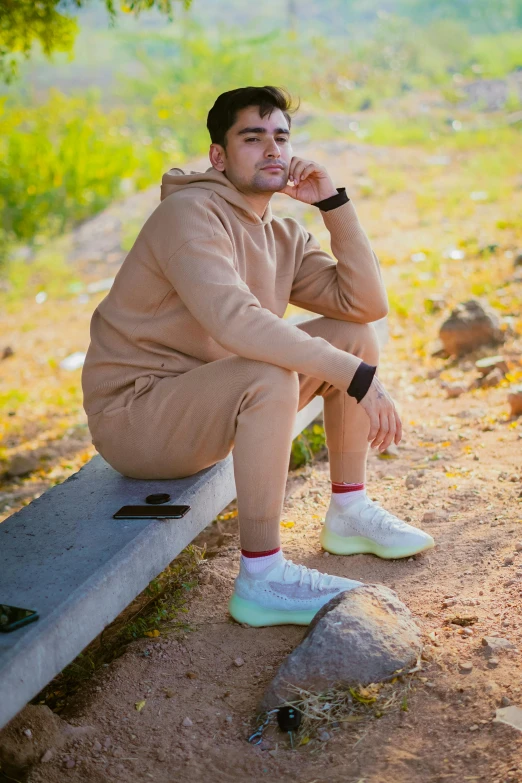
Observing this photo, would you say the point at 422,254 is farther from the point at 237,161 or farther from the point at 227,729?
the point at 227,729

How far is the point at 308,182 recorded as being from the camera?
3.20 meters

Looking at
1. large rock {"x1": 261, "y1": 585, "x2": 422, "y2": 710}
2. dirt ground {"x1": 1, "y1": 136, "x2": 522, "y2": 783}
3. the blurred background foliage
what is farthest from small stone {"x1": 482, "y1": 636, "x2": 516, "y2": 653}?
the blurred background foliage

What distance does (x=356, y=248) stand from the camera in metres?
3.18

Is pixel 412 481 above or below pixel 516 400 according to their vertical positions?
below

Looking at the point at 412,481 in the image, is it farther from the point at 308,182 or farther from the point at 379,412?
the point at 308,182

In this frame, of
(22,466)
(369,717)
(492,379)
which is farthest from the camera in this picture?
(22,466)

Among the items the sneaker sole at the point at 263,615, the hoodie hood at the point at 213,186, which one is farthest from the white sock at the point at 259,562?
the hoodie hood at the point at 213,186

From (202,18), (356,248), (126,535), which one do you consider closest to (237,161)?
(356,248)

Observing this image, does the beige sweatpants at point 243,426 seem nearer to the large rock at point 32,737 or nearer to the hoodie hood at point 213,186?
the hoodie hood at point 213,186

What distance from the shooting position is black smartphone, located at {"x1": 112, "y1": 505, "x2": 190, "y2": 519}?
2.68 meters

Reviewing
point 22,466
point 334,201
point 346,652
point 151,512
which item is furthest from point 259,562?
point 22,466

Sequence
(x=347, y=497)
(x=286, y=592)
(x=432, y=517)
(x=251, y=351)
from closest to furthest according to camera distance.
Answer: (x=251, y=351) → (x=286, y=592) → (x=347, y=497) → (x=432, y=517)

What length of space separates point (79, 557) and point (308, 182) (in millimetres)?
1591

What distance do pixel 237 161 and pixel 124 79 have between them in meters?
15.0
